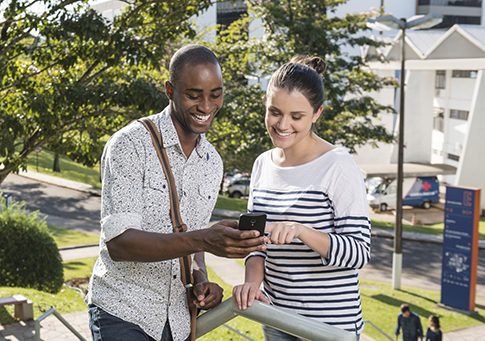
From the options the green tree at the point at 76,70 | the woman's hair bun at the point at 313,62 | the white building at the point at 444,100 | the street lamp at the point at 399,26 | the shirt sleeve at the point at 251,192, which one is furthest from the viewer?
the white building at the point at 444,100

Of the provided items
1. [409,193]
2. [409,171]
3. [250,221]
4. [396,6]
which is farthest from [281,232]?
[396,6]

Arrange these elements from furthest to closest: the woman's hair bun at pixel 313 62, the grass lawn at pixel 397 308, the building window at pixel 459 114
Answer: the building window at pixel 459 114
the grass lawn at pixel 397 308
the woman's hair bun at pixel 313 62

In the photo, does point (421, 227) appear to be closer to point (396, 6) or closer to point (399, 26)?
point (399, 26)

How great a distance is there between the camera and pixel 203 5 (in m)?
8.36

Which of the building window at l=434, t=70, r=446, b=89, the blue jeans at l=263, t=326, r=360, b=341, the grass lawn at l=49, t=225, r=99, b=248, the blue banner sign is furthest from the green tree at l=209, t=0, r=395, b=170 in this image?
the blue jeans at l=263, t=326, r=360, b=341

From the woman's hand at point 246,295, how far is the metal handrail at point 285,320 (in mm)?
20

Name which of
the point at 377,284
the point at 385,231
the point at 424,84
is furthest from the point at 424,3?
the point at 377,284

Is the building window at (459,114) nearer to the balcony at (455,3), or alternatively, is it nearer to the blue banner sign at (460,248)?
the blue banner sign at (460,248)

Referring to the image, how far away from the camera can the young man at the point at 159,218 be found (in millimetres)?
2129

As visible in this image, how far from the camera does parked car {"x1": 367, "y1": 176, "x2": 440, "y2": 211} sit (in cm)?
3025

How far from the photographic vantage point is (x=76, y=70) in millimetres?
8375

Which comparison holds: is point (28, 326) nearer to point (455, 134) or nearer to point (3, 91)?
point (3, 91)

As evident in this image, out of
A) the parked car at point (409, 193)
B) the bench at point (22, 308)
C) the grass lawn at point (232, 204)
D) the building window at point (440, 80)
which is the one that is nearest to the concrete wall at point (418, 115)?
the building window at point (440, 80)

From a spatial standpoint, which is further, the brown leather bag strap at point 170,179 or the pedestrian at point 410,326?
the pedestrian at point 410,326
